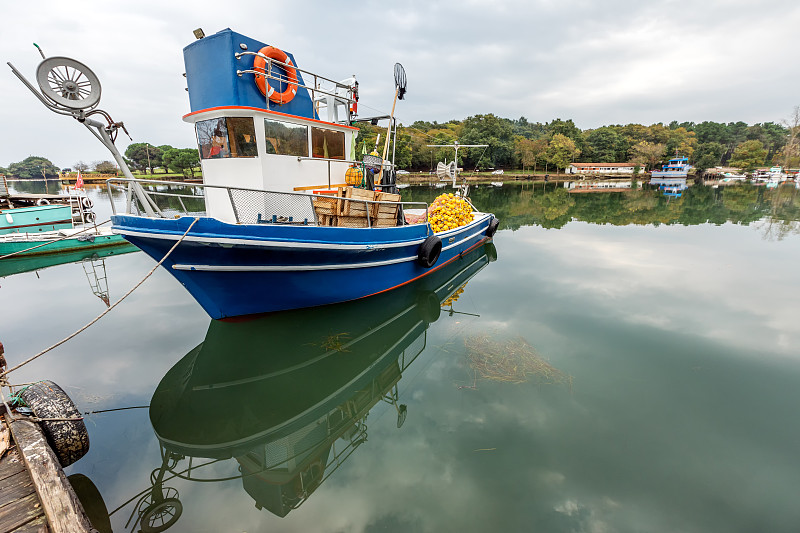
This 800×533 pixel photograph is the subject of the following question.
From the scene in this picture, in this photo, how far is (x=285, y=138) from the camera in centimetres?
698

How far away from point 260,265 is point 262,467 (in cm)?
304

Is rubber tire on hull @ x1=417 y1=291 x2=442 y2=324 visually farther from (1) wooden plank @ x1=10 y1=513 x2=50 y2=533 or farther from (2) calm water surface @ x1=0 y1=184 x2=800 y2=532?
(1) wooden plank @ x1=10 y1=513 x2=50 y2=533

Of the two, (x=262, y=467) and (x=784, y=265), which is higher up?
(x=784, y=265)

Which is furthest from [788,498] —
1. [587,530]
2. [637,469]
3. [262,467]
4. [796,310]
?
[796,310]

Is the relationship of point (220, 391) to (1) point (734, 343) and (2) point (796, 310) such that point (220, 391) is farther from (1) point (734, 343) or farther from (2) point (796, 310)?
(2) point (796, 310)

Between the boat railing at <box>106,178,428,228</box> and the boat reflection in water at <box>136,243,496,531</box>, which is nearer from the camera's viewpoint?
the boat reflection in water at <box>136,243,496,531</box>

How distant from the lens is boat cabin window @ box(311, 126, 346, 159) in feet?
24.8

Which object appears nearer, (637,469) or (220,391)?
(637,469)

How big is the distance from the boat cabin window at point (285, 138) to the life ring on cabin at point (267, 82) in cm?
48

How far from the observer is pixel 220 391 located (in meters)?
4.95

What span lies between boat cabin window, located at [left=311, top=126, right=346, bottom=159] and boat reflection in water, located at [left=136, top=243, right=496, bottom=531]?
3.56 metres

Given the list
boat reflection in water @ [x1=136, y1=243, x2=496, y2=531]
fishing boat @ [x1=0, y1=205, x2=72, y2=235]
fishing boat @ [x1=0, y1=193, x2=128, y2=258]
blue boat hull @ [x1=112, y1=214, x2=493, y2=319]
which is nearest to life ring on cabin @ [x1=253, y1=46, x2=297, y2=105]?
blue boat hull @ [x1=112, y1=214, x2=493, y2=319]

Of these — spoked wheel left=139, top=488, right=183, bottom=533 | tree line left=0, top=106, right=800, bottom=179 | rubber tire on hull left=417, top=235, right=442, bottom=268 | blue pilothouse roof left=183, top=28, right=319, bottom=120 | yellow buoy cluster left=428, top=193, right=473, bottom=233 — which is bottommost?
spoked wheel left=139, top=488, right=183, bottom=533

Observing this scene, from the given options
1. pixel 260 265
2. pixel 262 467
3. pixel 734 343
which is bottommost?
pixel 262 467
